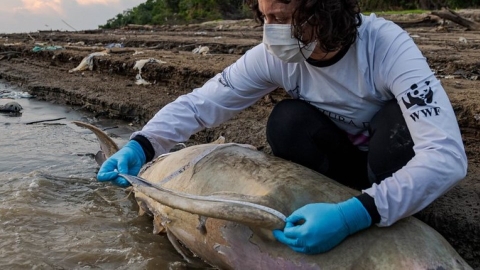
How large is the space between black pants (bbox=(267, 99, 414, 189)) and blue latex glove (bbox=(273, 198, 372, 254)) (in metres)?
0.50

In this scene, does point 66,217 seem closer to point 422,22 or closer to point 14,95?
point 14,95

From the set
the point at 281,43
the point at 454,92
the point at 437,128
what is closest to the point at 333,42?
the point at 281,43

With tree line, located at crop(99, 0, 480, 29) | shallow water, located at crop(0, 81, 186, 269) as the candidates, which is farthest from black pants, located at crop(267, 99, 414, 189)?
tree line, located at crop(99, 0, 480, 29)

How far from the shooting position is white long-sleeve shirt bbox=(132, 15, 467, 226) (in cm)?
204

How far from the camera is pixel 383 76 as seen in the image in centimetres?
234

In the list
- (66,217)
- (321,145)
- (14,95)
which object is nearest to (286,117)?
(321,145)

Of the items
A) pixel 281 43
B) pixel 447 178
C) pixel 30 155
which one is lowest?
pixel 30 155

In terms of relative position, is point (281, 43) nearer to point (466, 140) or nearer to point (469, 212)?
point (469, 212)

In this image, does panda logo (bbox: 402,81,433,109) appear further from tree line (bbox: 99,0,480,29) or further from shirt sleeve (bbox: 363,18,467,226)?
tree line (bbox: 99,0,480,29)

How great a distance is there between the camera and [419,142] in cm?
212

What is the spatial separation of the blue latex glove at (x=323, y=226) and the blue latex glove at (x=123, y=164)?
1046 mm

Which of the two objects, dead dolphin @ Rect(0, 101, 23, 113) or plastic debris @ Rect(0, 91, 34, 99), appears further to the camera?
plastic debris @ Rect(0, 91, 34, 99)

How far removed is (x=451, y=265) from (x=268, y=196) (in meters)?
0.72

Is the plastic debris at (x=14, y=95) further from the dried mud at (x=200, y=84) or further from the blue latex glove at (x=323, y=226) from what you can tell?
the blue latex glove at (x=323, y=226)
